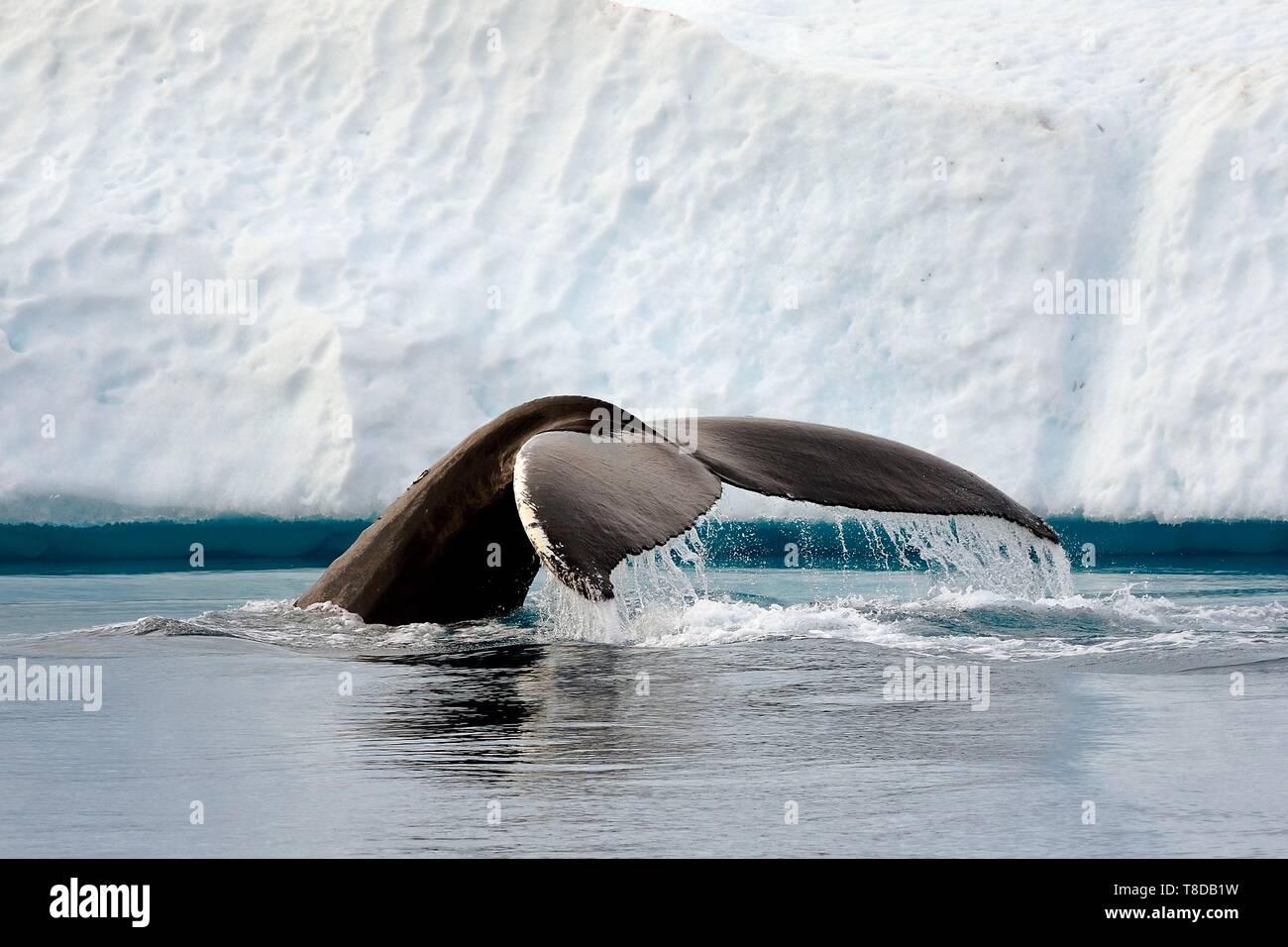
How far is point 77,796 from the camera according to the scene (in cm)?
379

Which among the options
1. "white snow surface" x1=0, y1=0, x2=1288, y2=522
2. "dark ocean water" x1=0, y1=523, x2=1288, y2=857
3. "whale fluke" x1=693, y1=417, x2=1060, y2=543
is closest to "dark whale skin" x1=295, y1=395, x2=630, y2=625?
"dark ocean water" x1=0, y1=523, x2=1288, y2=857

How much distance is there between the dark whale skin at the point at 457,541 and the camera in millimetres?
6254

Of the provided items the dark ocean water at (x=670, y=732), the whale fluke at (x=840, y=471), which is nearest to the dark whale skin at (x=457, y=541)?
the dark ocean water at (x=670, y=732)

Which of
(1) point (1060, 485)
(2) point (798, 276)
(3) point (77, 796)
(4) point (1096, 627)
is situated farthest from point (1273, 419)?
(3) point (77, 796)

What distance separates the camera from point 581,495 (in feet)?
15.8

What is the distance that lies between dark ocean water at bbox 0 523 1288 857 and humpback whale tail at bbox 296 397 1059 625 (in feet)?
0.79

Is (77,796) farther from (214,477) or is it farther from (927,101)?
(927,101)

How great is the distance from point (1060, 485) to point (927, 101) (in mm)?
4234

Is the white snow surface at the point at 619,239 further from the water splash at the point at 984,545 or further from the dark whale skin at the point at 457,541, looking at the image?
the water splash at the point at 984,545

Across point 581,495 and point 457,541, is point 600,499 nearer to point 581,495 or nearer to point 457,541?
point 581,495

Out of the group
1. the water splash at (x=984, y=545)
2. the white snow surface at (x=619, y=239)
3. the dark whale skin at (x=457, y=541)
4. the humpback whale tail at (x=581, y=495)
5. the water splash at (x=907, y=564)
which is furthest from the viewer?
the white snow surface at (x=619, y=239)

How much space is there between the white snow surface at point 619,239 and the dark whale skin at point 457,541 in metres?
5.08

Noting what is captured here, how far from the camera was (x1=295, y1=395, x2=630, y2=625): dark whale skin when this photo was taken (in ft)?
20.5

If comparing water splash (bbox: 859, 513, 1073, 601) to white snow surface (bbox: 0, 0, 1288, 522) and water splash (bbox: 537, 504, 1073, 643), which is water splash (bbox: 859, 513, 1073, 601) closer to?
water splash (bbox: 537, 504, 1073, 643)
